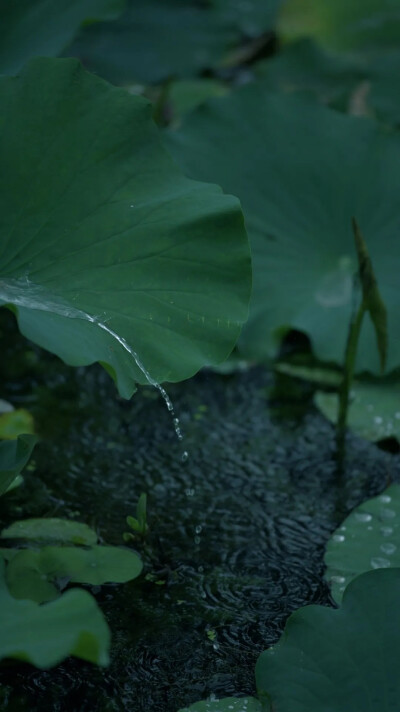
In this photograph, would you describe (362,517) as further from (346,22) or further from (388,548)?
(346,22)

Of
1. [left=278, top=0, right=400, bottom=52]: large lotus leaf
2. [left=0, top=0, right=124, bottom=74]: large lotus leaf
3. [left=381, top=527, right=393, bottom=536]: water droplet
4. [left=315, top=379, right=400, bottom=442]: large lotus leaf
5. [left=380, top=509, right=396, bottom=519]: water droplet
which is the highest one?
[left=0, top=0, right=124, bottom=74]: large lotus leaf

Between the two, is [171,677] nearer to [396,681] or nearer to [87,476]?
[396,681]

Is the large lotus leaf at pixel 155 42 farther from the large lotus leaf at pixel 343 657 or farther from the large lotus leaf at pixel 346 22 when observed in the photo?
the large lotus leaf at pixel 343 657

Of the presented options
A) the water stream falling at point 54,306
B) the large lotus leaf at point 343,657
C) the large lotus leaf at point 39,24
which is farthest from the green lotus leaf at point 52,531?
the large lotus leaf at point 39,24

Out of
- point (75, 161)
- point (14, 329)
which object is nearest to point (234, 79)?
point (14, 329)

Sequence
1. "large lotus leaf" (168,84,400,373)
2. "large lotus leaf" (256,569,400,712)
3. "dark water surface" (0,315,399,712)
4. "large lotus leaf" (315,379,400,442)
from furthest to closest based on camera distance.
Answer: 1. "large lotus leaf" (168,84,400,373)
2. "large lotus leaf" (315,379,400,442)
3. "dark water surface" (0,315,399,712)
4. "large lotus leaf" (256,569,400,712)

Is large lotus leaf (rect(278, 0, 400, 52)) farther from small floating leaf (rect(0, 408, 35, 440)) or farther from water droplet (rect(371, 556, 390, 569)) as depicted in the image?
water droplet (rect(371, 556, 390, 569))

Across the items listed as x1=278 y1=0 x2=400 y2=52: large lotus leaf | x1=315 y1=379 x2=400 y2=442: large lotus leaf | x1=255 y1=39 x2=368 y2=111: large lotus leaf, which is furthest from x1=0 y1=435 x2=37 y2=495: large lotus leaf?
x1=278 y1=0 x2=400 y2=52: large lotus leaf
